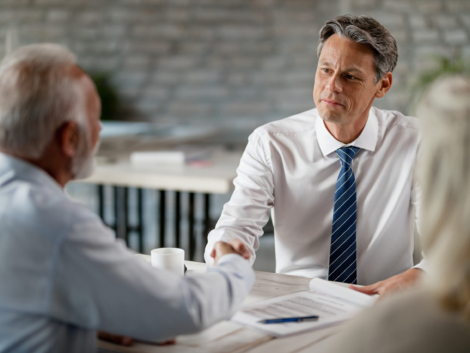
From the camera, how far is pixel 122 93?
5332 mm

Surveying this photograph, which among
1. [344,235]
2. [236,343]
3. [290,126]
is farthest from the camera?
[290,126]

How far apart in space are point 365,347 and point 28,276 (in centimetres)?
51

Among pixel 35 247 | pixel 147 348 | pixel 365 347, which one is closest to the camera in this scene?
pixel 365 347

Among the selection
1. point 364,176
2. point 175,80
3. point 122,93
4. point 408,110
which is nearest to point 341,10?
point 408,110

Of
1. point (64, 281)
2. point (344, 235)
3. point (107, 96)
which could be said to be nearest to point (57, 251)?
point (64, 281)

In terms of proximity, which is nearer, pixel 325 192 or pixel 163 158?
pixel 325 192

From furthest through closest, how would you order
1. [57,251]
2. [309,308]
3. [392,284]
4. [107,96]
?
[107,96]
[392,284]
[309,308]
[57,251]

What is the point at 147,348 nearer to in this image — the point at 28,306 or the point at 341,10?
the point at 28,306

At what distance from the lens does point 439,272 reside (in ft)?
2.20

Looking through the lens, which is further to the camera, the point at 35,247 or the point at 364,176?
the point at 364,176

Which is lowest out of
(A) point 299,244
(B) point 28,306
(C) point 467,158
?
(A) point 299,244

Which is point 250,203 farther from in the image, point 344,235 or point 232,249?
point 232,249

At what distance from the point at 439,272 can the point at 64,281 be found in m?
0.54

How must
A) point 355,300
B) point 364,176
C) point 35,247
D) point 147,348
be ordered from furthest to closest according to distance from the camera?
1. point 364,176
2. point 355,300
3. point 147,348
4. point 35,247
